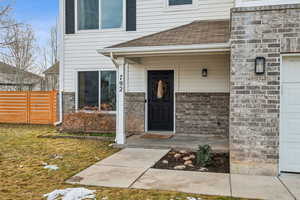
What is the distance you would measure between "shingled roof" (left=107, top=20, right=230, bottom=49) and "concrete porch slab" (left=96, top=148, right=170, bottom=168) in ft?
9.29

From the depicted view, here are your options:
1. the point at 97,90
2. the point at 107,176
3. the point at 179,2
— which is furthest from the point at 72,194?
the point at 179,2

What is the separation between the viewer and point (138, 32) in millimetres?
9172

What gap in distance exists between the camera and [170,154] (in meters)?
6.39

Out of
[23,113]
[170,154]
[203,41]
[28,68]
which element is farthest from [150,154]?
[28,68]

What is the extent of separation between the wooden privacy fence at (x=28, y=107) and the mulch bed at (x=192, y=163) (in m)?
7.19

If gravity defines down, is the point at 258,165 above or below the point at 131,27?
below

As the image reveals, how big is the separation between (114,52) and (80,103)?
389 centimetres

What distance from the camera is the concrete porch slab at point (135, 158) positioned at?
557 cm

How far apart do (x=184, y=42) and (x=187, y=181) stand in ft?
11.9

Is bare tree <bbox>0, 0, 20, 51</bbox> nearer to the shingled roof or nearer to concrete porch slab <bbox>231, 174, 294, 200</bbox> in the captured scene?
the shingled roof

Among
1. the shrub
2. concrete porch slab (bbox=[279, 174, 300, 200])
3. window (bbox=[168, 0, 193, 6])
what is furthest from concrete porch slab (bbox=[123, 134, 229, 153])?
window (bbox=[168, 0, 193, 6])

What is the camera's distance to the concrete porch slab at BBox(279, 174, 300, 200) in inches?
159

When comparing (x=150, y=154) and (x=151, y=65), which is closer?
Answer: (x=150, y=154)

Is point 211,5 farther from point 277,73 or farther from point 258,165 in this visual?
point 258,165
